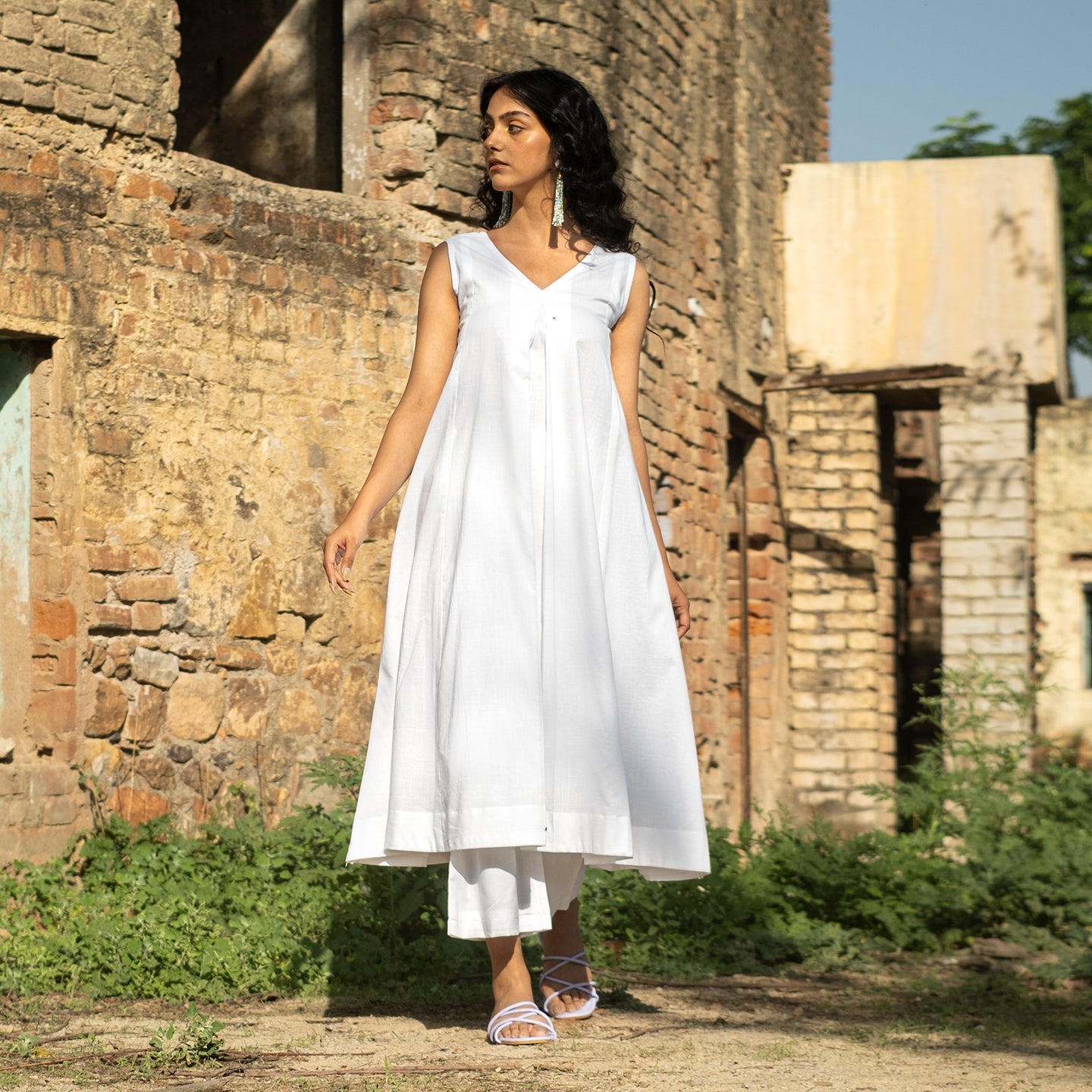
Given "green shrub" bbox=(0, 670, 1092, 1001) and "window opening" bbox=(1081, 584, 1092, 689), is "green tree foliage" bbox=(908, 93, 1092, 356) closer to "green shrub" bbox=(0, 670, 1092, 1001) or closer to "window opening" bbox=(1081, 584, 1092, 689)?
"window opening" bbox=(1081, 584, 1092, 689)

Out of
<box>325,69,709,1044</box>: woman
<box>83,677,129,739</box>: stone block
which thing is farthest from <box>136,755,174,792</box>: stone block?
<box>325,69,709,1044</box>: woman

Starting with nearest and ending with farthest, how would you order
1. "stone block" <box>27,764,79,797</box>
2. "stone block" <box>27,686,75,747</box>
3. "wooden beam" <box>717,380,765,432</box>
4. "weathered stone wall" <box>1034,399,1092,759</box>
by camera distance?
1. "stone block" <box>27,764,79,797</box>
2. "stone block" <box>27,686,75,747</box>
3. "wooden beam" <box>717,380,765,432</box>
4. "weathered stone wall" <box>1034,399,1092,759</box>

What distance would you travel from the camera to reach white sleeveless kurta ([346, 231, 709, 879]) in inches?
112

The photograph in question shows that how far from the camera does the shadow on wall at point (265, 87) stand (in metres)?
6.64

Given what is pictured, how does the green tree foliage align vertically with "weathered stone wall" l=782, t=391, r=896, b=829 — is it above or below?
above

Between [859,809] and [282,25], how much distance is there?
566 centimetres

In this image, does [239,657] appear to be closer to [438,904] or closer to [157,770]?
[157,770]

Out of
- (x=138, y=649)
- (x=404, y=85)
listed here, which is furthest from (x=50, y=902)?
(x=404, y=85)

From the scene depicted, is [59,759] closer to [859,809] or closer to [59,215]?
[59,215]

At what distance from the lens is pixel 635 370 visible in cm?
324

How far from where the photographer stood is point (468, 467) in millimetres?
2982

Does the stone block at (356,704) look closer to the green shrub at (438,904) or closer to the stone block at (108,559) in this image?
the green shrub at (438,904)

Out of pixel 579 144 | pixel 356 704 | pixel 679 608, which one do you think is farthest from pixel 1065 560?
pixel 579 144

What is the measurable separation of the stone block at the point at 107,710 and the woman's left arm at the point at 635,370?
2.42 metres
